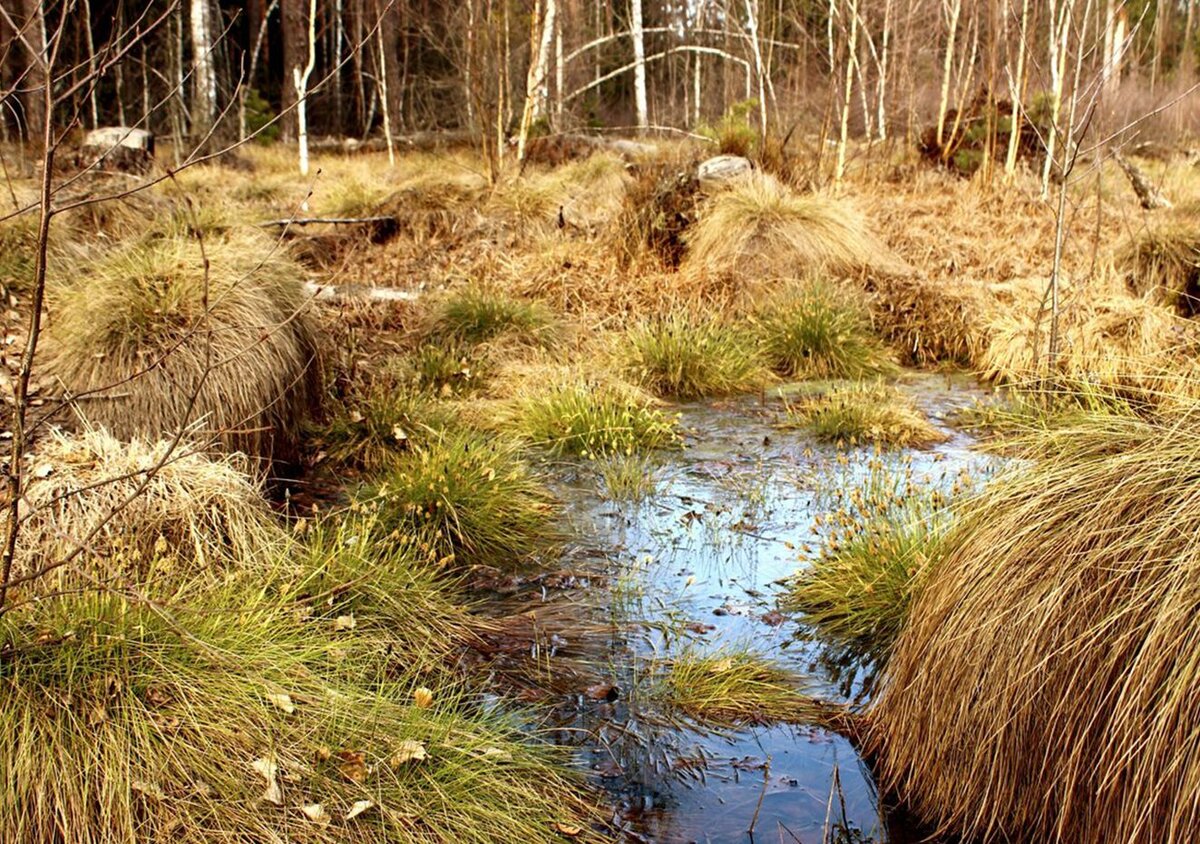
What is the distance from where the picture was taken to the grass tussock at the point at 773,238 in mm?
9156

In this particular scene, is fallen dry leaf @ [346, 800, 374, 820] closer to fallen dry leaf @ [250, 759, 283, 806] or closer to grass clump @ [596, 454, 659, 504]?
fallen dry leaf @ [250, 759, 283, 806]

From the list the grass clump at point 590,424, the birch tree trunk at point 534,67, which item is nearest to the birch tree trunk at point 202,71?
the birch tree trunk at point 534,67

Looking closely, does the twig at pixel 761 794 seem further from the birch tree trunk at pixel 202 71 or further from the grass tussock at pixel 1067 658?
the birch tree trunk at pixel 202 71

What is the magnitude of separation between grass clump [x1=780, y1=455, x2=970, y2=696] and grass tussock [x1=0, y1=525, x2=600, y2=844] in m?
1.30

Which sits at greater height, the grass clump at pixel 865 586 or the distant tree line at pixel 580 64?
the distant tree line at pixel 580 64

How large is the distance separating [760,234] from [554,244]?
2001 mm

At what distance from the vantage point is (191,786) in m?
2.43

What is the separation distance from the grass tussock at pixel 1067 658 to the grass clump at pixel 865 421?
129 inches

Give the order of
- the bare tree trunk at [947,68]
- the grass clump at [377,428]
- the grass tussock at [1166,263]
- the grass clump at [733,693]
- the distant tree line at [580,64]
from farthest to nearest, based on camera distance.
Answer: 1. the bare tree trunk at [947,68]
2. the distant tree line at [580,64]
3. the grass tussock at [1166,263]
4. the grass clump at [377,428]
5. the grass clump at [733,693]

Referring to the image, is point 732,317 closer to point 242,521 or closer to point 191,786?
point 242,521

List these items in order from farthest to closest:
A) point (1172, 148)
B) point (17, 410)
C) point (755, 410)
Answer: point (1172, 148) → point (755, 410) → point (17, 410)

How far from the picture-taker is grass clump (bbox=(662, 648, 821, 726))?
3.34 m

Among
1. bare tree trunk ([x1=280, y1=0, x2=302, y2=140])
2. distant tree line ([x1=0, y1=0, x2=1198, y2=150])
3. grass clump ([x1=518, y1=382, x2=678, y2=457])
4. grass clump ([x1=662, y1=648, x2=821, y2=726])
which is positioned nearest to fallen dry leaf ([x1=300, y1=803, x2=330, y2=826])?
grass clump ([x1=662, y1=648, x2=821, y2=726])

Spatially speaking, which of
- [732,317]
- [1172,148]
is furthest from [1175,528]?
[1172,148]
